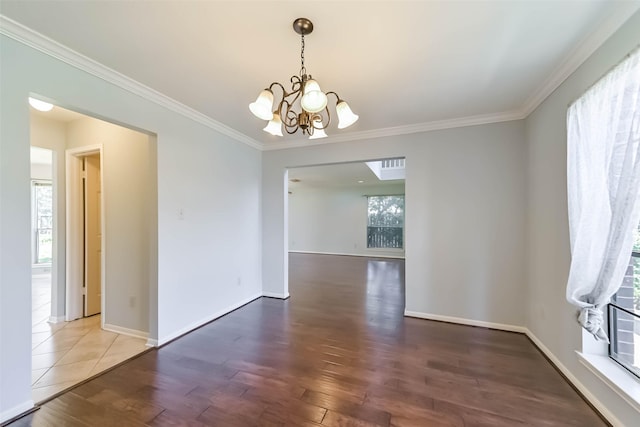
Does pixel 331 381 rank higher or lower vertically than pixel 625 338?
lower

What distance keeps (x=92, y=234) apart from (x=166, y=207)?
5.30 ft

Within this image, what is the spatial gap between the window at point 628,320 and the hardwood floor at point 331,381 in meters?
0.43

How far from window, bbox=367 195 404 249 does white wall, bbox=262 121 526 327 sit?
16.6 feet

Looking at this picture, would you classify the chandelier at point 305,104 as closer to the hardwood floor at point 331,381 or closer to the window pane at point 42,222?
the hardwood floor at point 331,381

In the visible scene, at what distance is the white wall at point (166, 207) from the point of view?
5.49 ft

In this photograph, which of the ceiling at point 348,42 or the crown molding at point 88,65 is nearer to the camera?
the ceiling at point 348,42

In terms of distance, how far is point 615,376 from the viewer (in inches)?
65.1

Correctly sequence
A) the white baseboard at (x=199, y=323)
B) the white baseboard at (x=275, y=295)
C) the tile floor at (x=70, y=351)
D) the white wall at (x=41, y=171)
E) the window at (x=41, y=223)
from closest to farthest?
the tile floor at (x=70, y=351) → the white baseboard at (x=199, y=323) → the white baseboard at (x=275, y=295) → the white wall at (x=41, y=171) → the window at (x=41, y=223)

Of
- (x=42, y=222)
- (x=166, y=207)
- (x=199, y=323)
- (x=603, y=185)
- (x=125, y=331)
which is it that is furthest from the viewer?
(x=42, y=222)

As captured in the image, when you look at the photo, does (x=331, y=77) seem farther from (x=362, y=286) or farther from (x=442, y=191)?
(x=362, y=286)

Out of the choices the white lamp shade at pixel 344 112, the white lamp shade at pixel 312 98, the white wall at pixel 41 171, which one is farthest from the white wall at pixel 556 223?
the white wall at pixel 41 171

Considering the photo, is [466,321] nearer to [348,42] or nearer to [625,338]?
[625,338]

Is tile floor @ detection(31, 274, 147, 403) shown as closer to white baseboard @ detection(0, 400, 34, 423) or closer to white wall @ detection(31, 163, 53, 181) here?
white baseboard @ detection(0, 400, 34, 423)

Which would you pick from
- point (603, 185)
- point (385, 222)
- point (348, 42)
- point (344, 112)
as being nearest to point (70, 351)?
point (344, 112)
